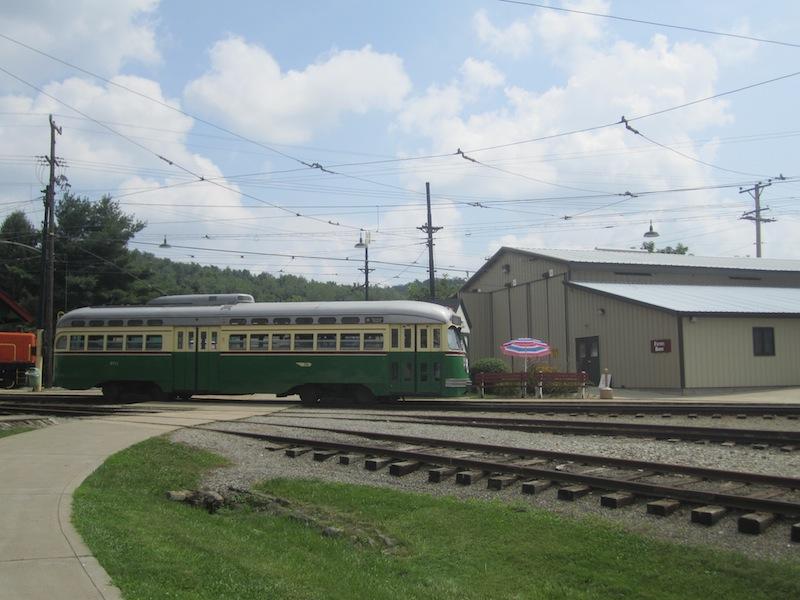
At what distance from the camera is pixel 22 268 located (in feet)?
183

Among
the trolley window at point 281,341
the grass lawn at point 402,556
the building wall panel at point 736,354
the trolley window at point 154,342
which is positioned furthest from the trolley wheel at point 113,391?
the building wall panel at point 736,354

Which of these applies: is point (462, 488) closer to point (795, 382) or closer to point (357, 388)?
point (357, 388)

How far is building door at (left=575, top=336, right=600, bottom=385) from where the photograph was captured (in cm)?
3130

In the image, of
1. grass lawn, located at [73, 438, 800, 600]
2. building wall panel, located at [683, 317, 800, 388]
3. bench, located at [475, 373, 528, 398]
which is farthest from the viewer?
building wall panel, located at [683, 317, 800, 388]

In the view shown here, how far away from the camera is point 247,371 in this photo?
2253cm

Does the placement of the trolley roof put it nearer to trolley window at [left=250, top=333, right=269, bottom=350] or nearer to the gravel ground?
trolley window at [left=250, top=333, right=269, bottom=350]

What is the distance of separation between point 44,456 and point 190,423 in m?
4.92

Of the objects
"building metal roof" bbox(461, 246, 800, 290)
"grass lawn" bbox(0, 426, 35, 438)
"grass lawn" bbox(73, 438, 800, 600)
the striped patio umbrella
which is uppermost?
"building metal roof" bbox(461, 246, 800, 290)

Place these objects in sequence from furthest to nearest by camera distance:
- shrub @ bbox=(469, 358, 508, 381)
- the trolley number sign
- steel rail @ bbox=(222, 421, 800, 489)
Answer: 1. shrub @ bbox=(469, 358, 508, 381)
2. the trolley number sign
3. steel rail @ bbox=(222, 421, 800, 489)

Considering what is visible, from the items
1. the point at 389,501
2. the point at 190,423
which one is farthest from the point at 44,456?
the point at 389,501

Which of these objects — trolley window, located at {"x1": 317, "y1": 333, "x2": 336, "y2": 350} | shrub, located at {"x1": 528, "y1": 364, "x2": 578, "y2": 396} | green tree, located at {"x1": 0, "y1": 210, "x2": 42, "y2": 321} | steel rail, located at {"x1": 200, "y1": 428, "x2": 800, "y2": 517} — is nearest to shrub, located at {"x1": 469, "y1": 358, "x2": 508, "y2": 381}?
shrub, located at {"x1": 528, "y1": 364, "x2": 578, "y2": 396}

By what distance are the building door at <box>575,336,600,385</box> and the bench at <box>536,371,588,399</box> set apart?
517 centimetres

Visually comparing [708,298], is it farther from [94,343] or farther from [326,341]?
[94,343]

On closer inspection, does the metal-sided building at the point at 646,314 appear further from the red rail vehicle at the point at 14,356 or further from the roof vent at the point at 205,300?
the red rail vehicle at the point at 14,356
